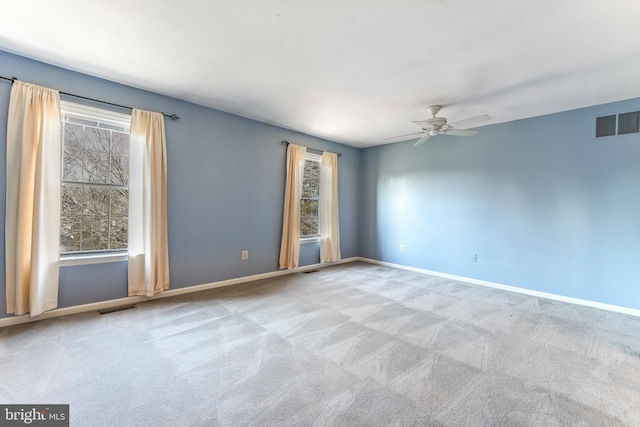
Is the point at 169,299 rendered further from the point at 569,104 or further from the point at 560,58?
the point at 569,104

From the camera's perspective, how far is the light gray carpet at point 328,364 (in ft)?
5.14

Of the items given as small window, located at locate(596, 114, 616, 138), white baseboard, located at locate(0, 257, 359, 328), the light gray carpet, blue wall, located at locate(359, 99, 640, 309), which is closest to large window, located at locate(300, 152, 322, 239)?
white baseboard, located at locate(0, 257, 359, 328)

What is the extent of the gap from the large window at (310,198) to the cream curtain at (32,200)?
3.35 meters

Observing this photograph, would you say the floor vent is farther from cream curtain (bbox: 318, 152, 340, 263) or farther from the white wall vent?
the white wall vent

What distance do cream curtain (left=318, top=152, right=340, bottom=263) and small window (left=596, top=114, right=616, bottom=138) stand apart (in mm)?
3833

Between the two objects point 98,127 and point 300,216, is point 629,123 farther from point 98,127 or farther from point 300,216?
Result: point 98,127

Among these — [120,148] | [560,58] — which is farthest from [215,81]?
[560,58]

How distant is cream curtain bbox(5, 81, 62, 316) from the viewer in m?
2.49

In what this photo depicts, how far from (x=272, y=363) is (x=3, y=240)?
2.76 metres

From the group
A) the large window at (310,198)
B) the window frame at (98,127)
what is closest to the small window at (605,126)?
the large window at (310,198)

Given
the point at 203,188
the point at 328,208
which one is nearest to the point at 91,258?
the point at 203,188

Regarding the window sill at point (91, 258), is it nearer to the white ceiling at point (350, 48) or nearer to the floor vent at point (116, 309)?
the floor vent at point (116, 309)

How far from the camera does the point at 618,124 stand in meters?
3.31

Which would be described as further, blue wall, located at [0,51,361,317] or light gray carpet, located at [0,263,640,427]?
blue wall, located at [0,51,361,317]
